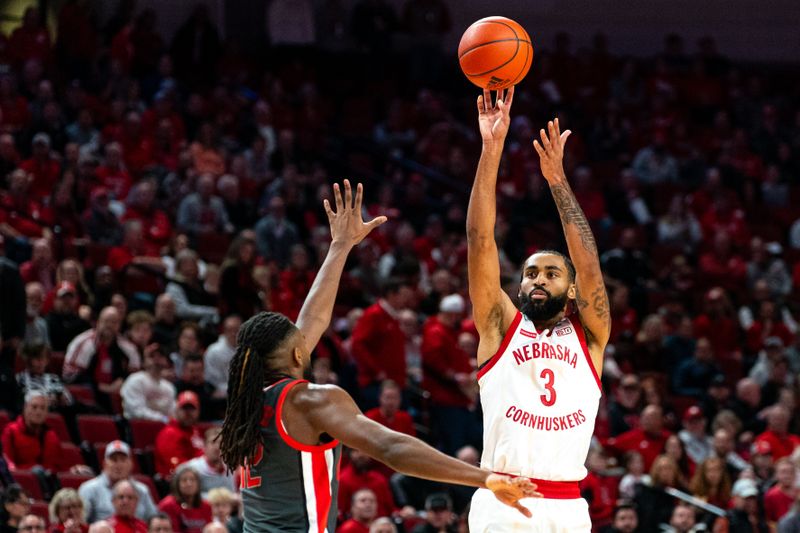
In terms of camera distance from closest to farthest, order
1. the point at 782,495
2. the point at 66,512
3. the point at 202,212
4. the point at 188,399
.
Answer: the point at 66,512, the point at 188,399, the point at 782,495, the point at 202,212

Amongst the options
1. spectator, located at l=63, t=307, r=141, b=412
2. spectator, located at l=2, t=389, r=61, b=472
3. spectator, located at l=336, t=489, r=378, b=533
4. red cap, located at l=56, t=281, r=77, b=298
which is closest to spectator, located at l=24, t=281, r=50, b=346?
red cap, located at l=56, t=281, r=77, b=298

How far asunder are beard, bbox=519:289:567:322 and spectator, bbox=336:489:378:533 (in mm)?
4946

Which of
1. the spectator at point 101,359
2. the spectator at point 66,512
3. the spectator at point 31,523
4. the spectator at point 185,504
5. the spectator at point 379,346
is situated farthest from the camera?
the spectator at point 379,346

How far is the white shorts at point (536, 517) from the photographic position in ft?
18.5

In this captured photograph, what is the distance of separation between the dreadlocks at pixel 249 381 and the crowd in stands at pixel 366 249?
4548 millimetres

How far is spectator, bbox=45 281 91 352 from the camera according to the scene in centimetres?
1195

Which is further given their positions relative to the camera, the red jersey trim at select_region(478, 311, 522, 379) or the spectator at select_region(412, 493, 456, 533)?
the spectator at select_region(412, 493, 456, 533)

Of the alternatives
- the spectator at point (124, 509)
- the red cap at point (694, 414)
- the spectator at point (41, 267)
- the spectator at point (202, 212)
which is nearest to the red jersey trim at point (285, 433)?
the spectator at point (124, 509)

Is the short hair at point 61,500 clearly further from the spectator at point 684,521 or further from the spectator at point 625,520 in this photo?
the spectator at point 684,521

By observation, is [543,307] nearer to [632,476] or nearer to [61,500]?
[61,500]

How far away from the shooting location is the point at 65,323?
39.3ft

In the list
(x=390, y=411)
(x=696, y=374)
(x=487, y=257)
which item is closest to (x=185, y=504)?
(x=390, y=411)

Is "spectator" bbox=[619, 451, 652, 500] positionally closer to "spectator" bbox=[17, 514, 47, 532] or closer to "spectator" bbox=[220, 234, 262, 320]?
"spectator" bbox=[220, 234, 262, 320]

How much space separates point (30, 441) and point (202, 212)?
4.75 m
